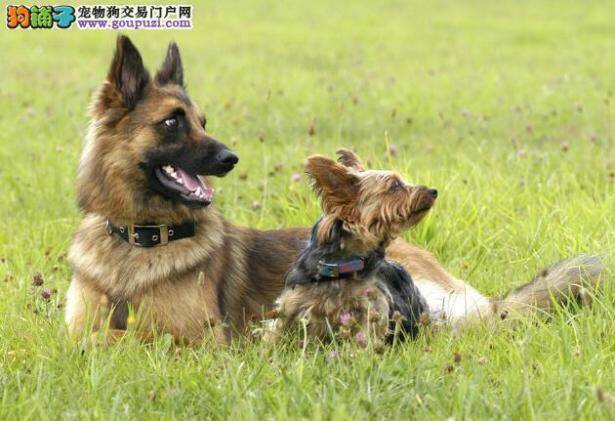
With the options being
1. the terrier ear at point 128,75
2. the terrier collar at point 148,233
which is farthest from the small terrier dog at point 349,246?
the terrier ear at point 128,75

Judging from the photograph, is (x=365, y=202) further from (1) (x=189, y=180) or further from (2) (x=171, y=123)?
(2) (x=171, y=123)

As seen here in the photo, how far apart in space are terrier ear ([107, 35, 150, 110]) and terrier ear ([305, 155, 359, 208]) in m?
1.09

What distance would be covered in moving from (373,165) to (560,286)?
2840 millimetres

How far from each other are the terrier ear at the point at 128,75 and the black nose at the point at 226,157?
0.58 metres

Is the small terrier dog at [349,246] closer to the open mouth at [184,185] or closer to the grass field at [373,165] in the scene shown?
the grass field at [373,165]

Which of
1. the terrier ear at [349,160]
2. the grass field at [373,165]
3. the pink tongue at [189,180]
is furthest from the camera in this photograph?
the terrier ear at [349,160]

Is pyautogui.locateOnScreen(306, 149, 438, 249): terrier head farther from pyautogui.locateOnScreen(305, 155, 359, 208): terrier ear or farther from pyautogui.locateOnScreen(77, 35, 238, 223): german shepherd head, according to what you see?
pyautogui.locateOnScreen(77, 35, 238, 223): german shepherd head

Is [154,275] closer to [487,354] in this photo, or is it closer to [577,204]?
[487,354]

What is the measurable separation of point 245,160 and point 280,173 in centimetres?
94

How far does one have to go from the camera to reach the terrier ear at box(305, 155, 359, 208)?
4809 millimetres

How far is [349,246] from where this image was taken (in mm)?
4969

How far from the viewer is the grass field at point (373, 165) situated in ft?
12.7

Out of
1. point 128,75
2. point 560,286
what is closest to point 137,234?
point 128,75

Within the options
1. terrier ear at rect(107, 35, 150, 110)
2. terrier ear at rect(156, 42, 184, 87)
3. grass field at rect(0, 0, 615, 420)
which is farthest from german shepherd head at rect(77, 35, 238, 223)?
grass field at rect(0, 0, 615, 420)
